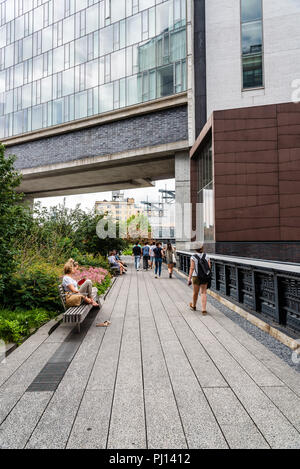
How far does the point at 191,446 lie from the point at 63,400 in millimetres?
1396

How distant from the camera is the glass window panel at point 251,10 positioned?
18.0m

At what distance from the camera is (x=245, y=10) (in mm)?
18203

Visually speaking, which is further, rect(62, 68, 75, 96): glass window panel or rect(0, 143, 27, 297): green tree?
rect(62, 68, 75, 96): glass window panel

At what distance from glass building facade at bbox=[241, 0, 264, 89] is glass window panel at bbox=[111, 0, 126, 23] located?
10017 mm

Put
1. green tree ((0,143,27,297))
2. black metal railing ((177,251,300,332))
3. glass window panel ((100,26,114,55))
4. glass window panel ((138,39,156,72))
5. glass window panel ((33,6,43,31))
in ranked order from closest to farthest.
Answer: black metal railing ((177,251,300,332)) → green tree ((0,143,27,297)) → glass window panel ((138,39,156,72)) → glass window panel ((100,26,114,55)) → glass window panel ((33,6,43,31))

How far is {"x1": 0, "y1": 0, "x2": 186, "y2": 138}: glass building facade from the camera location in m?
21.5

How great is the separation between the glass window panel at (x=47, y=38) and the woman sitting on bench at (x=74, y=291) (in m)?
29.2

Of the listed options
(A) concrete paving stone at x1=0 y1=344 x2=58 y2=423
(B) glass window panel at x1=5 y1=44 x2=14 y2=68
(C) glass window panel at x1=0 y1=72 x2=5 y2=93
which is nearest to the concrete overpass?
(C) glass window panel at x1=0 y1=72 x2=5 y2=93

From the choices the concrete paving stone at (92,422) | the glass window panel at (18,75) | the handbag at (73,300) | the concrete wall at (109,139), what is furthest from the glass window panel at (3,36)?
the concrete paving stone at (92,422)

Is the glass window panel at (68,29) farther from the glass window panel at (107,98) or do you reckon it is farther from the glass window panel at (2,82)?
the glass window panel at (2,82)

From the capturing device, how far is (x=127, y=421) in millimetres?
2605

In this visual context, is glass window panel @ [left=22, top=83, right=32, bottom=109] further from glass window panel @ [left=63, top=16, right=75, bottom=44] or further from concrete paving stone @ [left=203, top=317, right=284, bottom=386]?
concrete paving stone @ [left=203, top=317, right=284, bottom=386]
